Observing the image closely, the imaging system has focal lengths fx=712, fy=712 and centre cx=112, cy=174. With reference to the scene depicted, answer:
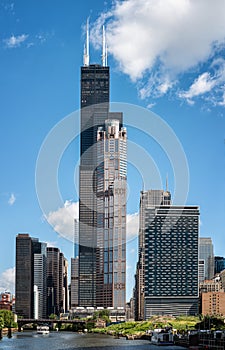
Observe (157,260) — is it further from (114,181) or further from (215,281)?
(114,181)

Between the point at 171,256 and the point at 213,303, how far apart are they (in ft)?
64.7

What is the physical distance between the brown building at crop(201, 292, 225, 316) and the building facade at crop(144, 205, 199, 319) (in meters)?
9.21

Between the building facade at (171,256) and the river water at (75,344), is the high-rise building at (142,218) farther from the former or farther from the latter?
the river water at (75,344)

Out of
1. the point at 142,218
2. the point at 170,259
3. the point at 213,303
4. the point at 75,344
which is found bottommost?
the point at 75,344

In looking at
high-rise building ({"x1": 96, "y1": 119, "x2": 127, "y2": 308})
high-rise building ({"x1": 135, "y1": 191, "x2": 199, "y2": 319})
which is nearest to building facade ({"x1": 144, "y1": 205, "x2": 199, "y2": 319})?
high-rise building ({"x1": 135, "y1": 191, "x2": 199, "y2": 319})

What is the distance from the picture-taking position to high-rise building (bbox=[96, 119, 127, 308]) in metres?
186

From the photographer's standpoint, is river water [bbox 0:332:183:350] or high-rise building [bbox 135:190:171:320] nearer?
river water [bbox 0:332:183:350]

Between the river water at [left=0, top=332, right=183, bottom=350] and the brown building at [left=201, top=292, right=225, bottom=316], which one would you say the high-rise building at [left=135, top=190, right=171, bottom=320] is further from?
the river water at [left=0, top=332, right=183, bottom=350]

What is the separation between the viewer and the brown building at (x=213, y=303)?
138538mm

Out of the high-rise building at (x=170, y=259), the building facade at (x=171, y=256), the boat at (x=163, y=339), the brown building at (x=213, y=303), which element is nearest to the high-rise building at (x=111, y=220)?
the high-rise building at (x=170, y=259)

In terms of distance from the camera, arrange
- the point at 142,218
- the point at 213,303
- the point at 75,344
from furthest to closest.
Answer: the point at 142,218 < the point at 213,303 < the point at 75,344

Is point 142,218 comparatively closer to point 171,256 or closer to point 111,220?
point 111,220

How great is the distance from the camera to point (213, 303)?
5600 inches

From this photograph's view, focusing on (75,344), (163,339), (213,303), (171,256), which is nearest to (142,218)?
(171,256)
